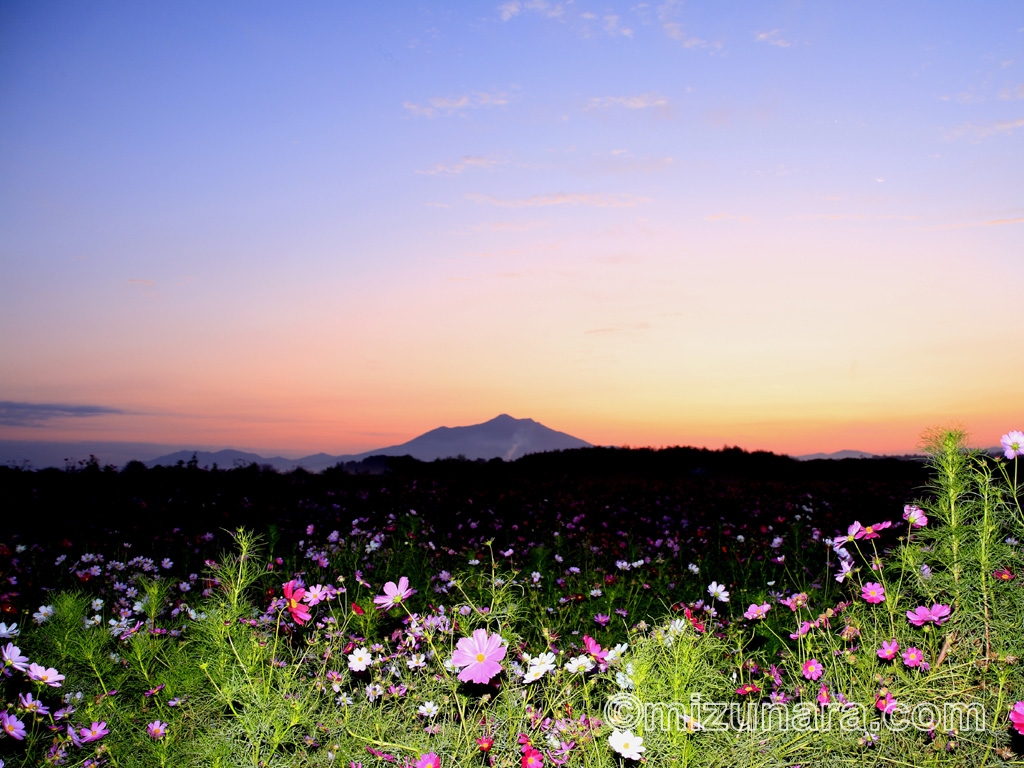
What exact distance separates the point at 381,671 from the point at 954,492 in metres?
2.57

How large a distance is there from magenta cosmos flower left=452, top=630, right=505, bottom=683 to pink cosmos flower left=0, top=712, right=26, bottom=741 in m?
1.52

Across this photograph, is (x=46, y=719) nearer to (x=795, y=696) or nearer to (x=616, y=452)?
(x=795, y=696)

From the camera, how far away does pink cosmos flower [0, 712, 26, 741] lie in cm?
251

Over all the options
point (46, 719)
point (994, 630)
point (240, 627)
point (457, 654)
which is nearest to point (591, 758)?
point (457, 654)

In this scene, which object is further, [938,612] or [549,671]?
[549,671]

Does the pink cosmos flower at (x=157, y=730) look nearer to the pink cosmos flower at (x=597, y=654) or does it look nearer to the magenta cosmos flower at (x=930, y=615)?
the pink cosmos flower at (x=597, y=654)

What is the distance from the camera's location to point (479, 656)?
2.34 metres

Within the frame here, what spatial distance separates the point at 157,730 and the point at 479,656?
1332 millimetres

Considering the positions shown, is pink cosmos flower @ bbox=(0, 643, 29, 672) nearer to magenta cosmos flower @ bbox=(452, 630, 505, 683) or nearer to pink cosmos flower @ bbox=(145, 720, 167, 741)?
pink cosmos flower @ bbox=(145, 720, 167, 741)

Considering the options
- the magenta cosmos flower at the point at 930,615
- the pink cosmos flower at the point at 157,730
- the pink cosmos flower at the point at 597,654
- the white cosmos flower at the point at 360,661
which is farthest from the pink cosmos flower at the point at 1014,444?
the pink cosmos flower at the point at 157,730

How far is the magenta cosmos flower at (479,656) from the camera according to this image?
7.41ft

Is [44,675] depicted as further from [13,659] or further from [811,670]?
[811,670]

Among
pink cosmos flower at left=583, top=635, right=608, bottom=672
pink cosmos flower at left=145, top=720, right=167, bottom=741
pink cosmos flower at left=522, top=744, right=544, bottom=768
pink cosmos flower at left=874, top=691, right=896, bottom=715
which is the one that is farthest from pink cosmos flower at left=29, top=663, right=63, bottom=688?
pink cosmos flower at left=874, top=691, right=896, bottom=715

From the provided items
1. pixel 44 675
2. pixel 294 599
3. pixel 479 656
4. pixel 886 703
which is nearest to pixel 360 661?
pixel 294 599
